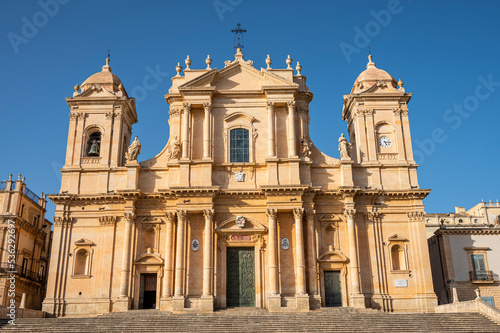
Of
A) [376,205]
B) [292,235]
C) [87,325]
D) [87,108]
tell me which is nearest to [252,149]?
[292,235]

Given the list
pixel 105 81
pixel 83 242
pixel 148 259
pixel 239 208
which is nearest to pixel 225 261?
pixel 239 208

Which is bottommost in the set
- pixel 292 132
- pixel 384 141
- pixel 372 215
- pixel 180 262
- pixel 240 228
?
pixel 180 262

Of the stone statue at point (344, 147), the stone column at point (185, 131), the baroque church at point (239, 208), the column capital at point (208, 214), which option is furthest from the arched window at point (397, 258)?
the stone column at point (185, 131)


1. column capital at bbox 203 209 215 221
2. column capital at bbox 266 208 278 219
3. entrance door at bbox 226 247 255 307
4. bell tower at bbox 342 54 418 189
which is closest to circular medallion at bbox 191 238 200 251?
column capital at bbox 203 209 215 221

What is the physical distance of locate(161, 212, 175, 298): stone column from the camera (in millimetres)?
29516

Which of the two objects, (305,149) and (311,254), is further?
(305,149)

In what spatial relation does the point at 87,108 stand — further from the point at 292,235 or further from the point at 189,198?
the point at 292,235

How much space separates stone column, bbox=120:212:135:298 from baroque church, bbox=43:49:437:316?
8 cm

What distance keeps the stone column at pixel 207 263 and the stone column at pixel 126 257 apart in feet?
14.5

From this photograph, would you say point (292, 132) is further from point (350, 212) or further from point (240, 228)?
point (240, 228)

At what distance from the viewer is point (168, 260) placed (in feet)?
98.8

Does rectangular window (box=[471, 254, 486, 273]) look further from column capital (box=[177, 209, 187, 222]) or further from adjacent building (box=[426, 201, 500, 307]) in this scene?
column capital (box=[177, 209, 187, 222])

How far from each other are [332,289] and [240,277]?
17.7 ft

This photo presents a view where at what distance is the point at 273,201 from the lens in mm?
30484
